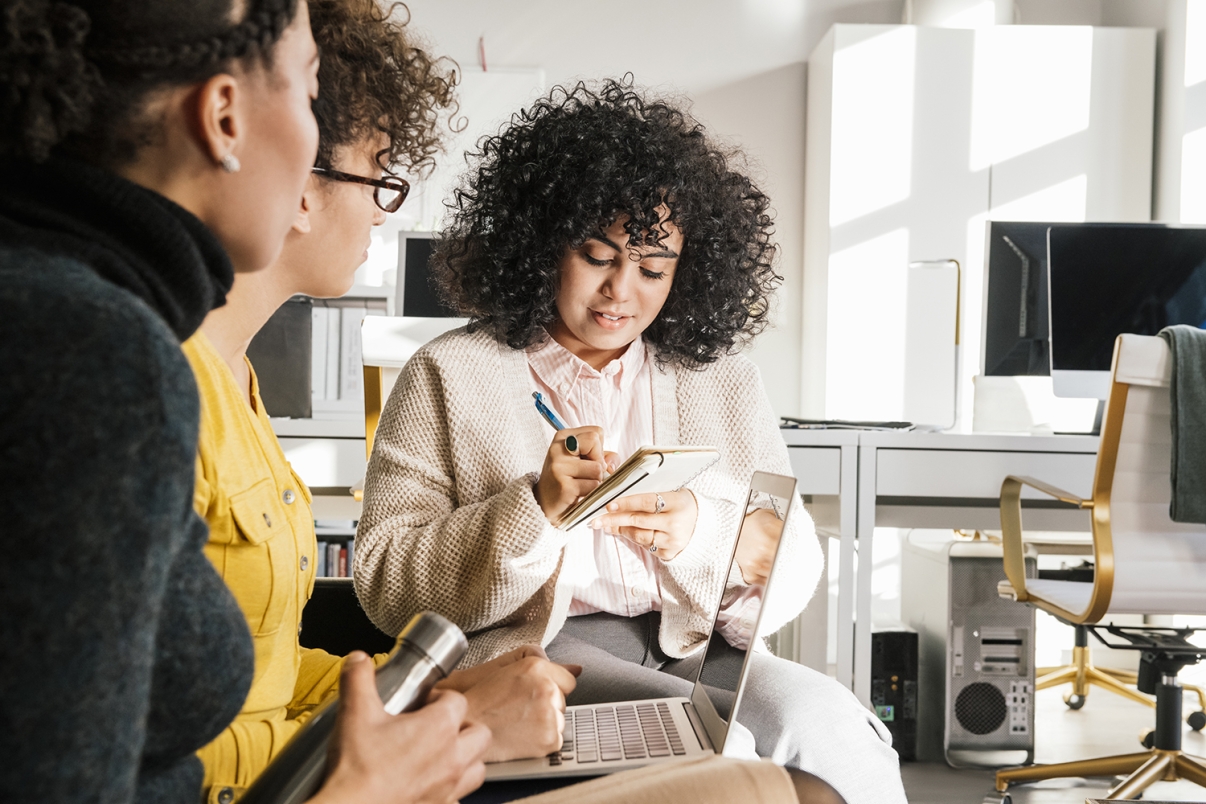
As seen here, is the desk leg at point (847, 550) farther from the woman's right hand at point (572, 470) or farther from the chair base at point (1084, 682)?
the chair base at point (1084, 682)

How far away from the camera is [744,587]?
1204 millimetres

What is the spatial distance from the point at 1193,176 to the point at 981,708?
2.48 m

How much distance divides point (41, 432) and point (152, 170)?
0.69 ft

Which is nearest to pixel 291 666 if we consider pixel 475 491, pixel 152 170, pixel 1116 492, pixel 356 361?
pixel 475 491

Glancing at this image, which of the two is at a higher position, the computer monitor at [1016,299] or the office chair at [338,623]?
the computer monitor at [1016,299]

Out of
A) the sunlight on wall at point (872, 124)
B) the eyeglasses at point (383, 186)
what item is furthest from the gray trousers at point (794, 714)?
the sunlight on wall at point (872, 124)

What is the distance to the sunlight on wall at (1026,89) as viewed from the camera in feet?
13.0

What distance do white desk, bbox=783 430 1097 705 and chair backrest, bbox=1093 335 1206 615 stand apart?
192 mm

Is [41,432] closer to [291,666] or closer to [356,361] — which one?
[291,666]

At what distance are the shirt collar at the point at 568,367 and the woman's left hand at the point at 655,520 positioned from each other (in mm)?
220

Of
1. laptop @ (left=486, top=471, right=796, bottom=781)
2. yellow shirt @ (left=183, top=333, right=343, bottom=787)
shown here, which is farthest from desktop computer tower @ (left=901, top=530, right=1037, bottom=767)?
yellow shirt @ (left=183, top=333, right=343, bottom=787)

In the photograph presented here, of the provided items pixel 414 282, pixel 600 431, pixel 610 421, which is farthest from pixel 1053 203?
pixel 600 431

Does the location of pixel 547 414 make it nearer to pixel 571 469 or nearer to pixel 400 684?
pixel 571 469

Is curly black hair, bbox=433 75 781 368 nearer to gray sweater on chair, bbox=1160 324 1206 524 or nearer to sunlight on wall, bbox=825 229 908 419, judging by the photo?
gray sweater on chair, bbox=1160 324 1206 524
